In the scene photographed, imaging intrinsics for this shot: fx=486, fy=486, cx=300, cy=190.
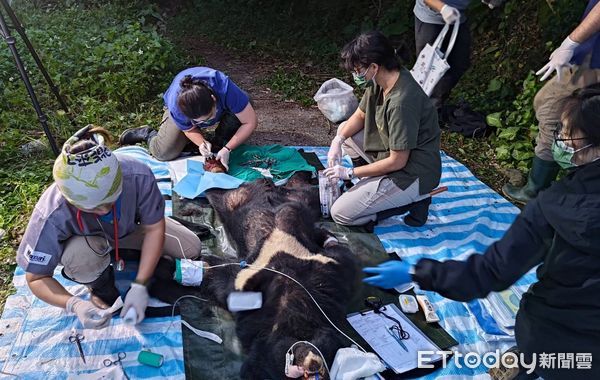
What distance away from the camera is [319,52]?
27.0ft

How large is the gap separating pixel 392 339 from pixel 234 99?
8.30 ft

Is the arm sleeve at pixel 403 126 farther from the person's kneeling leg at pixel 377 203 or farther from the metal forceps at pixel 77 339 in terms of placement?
the metal forceps at pixel 77 339

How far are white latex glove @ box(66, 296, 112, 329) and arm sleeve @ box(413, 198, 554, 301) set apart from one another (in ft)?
5.39

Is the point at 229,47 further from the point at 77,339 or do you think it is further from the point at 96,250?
the point at 77,339

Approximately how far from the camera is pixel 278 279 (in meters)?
2.99

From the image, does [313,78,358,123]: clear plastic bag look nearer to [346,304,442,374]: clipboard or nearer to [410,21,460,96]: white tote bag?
[410,21,460,96]: white tote bag

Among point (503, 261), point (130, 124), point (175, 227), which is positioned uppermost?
point (503, 261)

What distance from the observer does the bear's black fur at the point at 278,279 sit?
270 cm

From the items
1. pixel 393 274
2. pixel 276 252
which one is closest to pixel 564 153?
pixel 393 274

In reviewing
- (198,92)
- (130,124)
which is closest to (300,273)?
(198,92)

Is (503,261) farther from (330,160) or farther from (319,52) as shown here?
(319,52)

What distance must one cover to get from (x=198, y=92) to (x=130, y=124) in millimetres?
1986

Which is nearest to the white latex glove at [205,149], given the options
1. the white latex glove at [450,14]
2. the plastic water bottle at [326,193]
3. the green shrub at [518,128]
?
the plastic water bottle at [326,193]

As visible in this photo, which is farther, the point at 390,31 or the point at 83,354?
the point at 390,31
